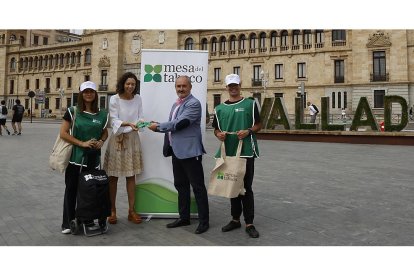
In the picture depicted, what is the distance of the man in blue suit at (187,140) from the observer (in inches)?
158

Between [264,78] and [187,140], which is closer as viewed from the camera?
[187,140]

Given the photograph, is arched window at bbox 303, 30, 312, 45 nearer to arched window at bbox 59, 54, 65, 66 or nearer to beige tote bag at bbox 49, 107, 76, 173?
arched window at bbox 59, 54, 65, 66

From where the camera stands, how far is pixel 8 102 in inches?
2400

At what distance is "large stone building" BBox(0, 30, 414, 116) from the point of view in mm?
34281

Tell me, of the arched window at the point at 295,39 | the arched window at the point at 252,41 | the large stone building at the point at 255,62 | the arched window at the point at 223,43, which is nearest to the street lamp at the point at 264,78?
the large stone building at the point at 255,62

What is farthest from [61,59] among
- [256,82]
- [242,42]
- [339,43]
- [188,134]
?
[188,134]

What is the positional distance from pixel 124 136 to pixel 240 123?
1418mm

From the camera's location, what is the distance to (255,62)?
41156 mm

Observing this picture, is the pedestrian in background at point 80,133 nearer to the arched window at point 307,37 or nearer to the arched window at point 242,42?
the arched window at point 307,37

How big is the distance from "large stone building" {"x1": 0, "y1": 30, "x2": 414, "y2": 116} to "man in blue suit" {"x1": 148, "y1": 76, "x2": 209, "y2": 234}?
1270 inches

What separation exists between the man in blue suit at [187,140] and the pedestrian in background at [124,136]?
407 millimetres

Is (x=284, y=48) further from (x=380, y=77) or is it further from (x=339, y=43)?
(x=380, y=77)

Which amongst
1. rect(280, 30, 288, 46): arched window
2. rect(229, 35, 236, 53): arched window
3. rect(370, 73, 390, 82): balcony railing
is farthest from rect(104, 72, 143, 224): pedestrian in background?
rect(229, 35, 236, 53): arched window

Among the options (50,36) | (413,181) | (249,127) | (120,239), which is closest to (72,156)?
(120,239)
